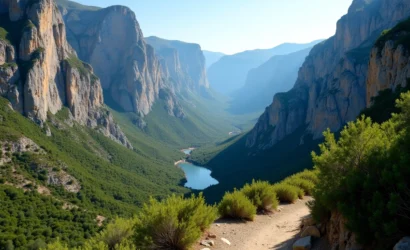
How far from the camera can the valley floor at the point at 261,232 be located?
11125mm

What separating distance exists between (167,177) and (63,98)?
44.6 meters

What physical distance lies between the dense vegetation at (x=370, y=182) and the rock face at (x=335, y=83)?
85715 millimetres

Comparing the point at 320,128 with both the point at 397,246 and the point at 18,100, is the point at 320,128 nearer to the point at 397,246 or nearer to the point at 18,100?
the point at 18,100

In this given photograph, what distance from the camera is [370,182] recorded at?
7.20 m

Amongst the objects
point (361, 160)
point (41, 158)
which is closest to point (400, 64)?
point (361, 160)

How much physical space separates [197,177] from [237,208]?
112936 mm

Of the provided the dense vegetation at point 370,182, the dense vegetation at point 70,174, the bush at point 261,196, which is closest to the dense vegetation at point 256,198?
the bush at point 261,196

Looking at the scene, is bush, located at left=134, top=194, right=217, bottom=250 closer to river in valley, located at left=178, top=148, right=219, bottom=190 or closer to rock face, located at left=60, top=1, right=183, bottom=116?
river in valley, located at left=178, top=148, right=219, bottom=190

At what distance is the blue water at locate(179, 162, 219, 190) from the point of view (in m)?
112

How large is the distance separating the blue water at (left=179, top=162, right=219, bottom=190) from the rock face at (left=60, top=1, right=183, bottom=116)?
62.0m

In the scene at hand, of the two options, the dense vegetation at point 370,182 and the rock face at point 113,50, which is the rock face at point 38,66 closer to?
→ the rock face at point 113,50

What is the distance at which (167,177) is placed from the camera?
11238 cm

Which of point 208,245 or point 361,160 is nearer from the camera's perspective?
point 361,160

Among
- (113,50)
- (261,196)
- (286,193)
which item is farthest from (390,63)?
(113,50)
